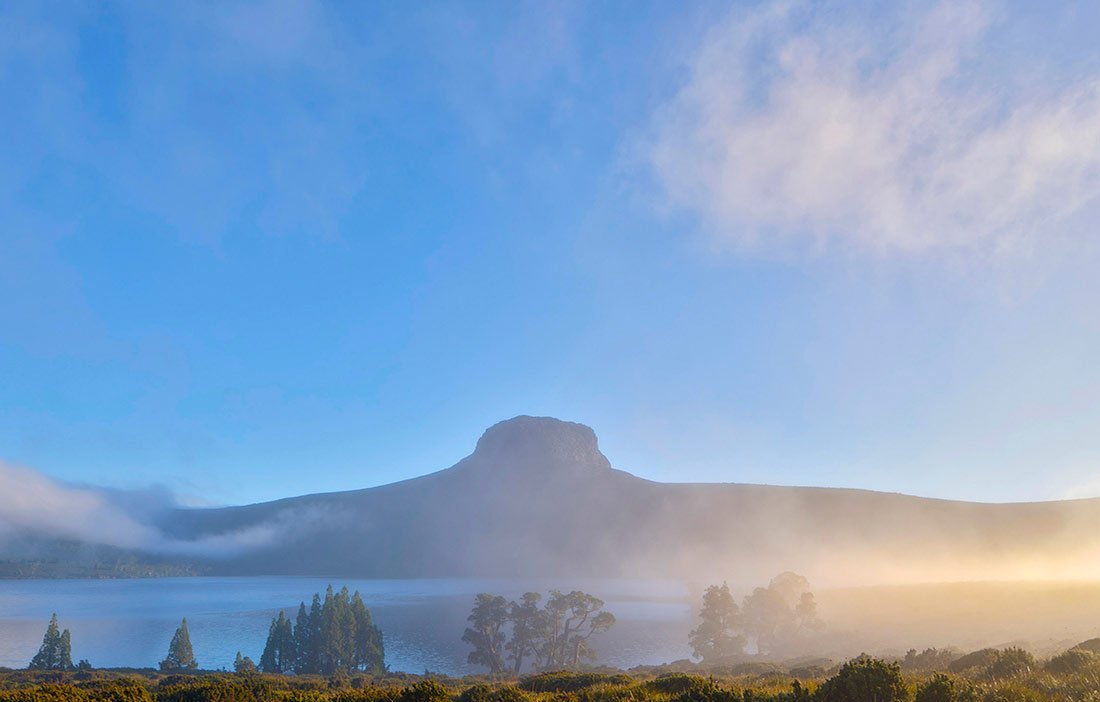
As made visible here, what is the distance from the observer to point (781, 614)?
323 feet

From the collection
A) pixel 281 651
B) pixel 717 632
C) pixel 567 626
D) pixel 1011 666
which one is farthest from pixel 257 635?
pixel 1011 666

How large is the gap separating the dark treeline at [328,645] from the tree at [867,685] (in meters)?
83.3

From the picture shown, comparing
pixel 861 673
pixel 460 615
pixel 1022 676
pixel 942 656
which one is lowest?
pixel 460 615

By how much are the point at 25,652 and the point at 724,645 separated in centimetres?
12169

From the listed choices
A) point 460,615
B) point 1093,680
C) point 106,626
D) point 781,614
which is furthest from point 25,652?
point 1093,680

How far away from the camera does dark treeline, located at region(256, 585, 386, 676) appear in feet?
289

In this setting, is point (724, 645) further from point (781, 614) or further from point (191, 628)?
point (191, 628)

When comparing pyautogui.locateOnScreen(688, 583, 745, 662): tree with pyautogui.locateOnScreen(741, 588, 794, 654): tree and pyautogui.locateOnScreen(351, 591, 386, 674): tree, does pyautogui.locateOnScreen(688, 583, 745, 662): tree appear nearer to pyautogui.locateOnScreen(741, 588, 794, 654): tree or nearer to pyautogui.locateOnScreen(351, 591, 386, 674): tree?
pyautogui.locateOnScreen(741, 588, 794, 654): tree

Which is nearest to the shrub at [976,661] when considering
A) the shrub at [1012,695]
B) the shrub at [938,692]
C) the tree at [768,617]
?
the shrub at [1012,695]

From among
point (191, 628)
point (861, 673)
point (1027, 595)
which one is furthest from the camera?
point (191, 628)

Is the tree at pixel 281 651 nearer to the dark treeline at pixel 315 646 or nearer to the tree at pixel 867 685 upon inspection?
the dark treeline at pixel 315 646

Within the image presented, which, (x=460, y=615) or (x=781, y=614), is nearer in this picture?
(x=781, y=614)

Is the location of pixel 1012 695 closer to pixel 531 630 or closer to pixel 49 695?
pixel 49 695

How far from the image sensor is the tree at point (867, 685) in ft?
47.1
